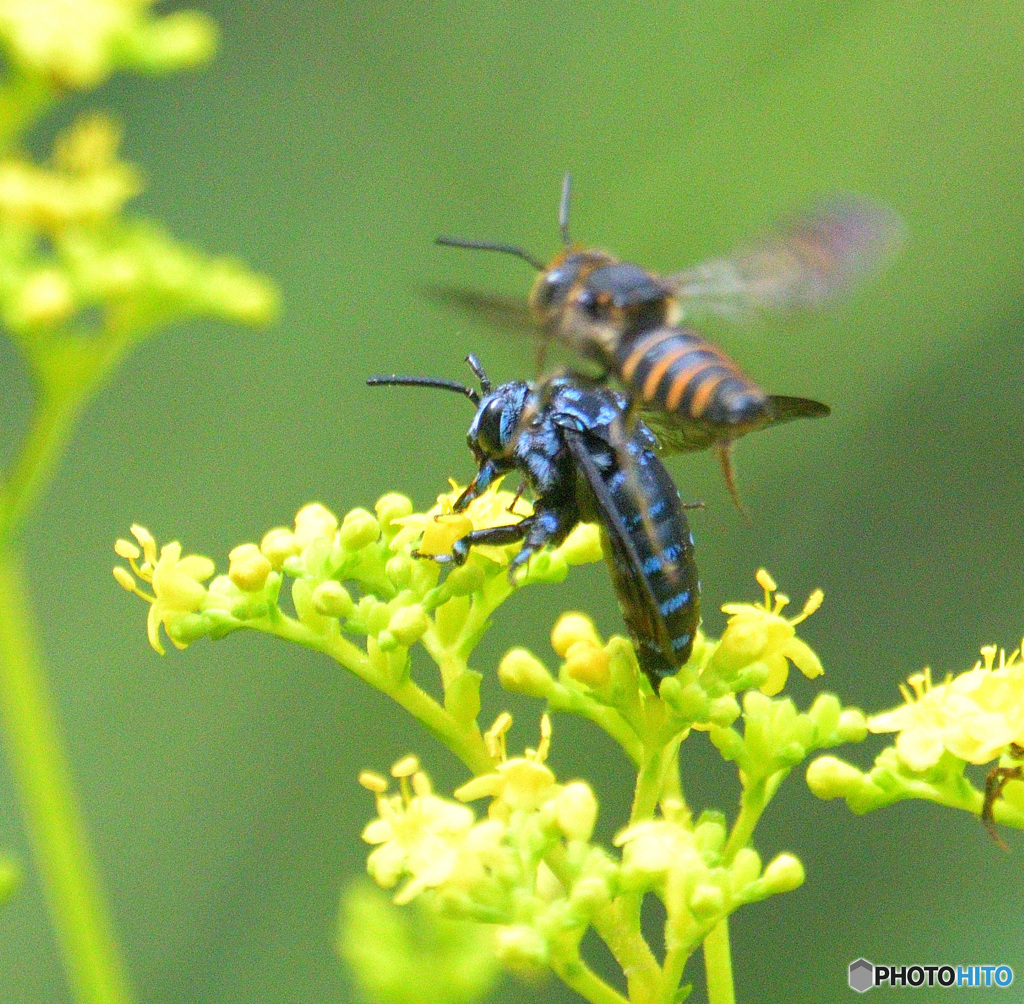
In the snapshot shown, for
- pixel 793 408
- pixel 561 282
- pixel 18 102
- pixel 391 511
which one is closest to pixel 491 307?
pixel 561 282

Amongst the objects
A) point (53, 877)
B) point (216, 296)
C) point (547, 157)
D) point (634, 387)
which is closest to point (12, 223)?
point (216, 296)

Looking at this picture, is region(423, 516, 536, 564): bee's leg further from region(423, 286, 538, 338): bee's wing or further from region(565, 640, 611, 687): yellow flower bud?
region(423, 286, 538, 338): bee's wing

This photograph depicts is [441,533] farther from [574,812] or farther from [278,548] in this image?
[574,812]

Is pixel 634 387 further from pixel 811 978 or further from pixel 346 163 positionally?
pixel 346 163

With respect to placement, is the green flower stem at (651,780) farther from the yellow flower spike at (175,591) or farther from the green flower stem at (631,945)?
the yellow flower spike at (175,591)

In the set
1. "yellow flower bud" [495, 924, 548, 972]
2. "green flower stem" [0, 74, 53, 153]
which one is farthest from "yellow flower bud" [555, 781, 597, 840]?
"green flower stem" [0, 74, 53, 153]

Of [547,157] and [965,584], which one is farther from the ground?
[547,157]
